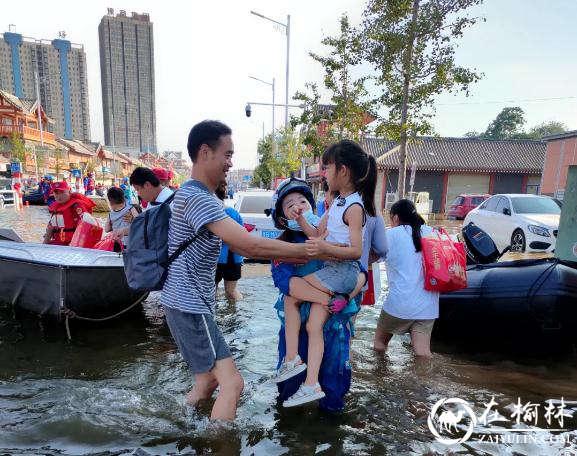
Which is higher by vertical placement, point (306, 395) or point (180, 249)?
point (180, 249)

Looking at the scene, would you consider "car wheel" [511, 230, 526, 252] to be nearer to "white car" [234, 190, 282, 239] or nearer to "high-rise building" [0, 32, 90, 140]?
"white car" [234, 190, 282, 239]

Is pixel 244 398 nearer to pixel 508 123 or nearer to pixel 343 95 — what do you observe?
pixel 343 95

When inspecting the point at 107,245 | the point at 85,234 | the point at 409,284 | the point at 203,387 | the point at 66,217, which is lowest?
the point at 203,387

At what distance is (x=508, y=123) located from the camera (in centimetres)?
6291

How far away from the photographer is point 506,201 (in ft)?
36.4

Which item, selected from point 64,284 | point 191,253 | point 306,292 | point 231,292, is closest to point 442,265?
point 306,292

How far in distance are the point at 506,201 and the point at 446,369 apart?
28.7ft

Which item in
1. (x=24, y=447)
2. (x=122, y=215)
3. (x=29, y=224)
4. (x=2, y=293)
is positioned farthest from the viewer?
(x=29, y=224)

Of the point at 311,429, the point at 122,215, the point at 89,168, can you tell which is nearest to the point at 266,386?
the point at 311,429

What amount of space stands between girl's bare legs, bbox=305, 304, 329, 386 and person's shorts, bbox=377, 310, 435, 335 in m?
1.26

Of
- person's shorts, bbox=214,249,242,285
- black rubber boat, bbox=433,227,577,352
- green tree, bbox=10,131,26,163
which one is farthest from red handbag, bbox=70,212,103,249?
green tree, bbox=10,131,26,163

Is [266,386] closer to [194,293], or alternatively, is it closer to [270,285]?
[194,293]

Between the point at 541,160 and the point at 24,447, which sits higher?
the point at 541,160

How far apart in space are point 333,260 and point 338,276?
0.13 meters
